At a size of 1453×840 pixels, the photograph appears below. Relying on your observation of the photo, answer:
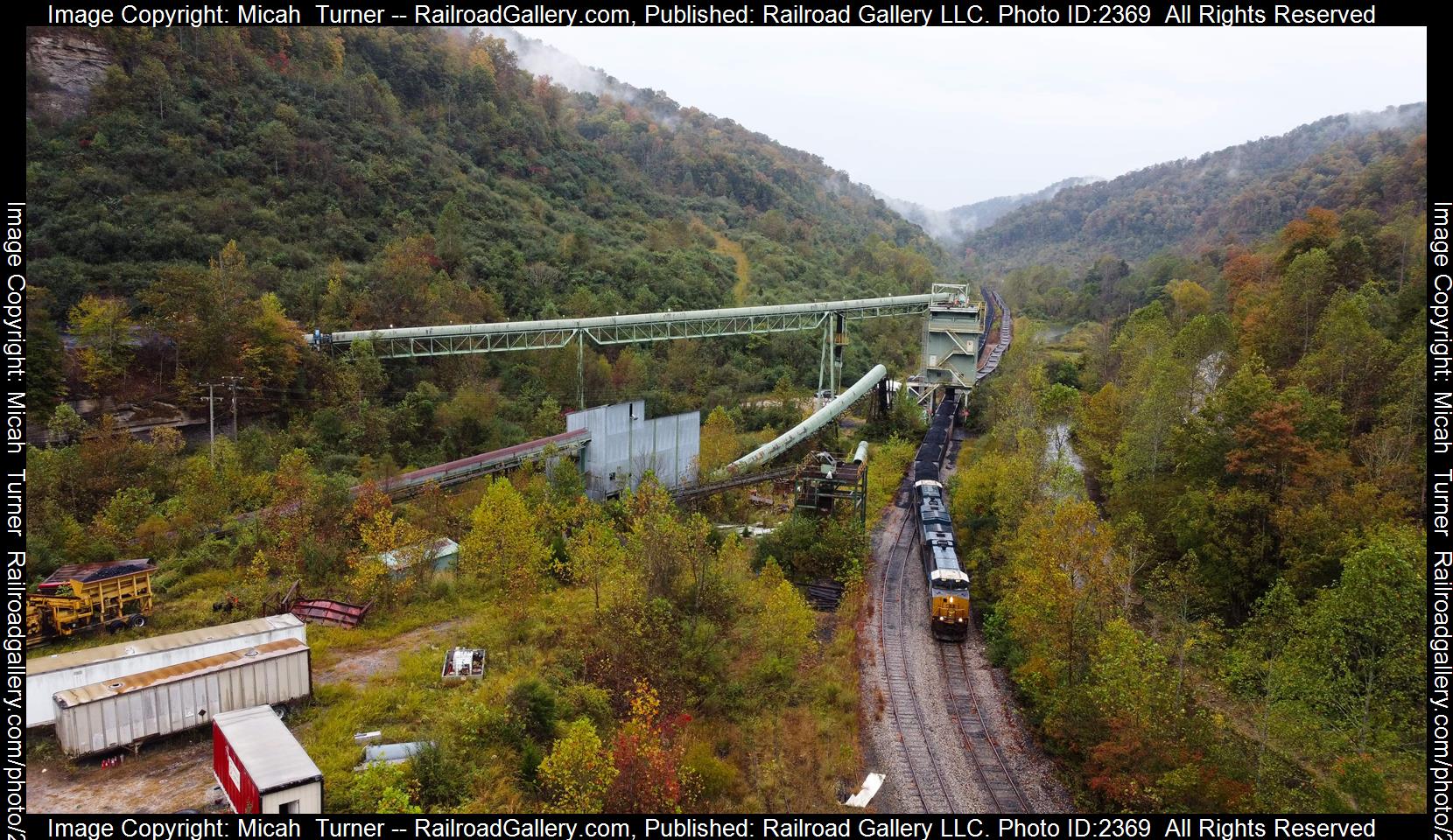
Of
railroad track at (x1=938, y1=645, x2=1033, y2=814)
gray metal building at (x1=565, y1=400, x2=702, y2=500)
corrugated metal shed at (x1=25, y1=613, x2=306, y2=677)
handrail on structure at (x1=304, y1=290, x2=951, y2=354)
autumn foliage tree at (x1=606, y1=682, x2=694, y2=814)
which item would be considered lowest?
railroad track at (x1=938, y1=645, x2=1033, y2=814)

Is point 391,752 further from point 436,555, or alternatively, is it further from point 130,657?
point 436,555

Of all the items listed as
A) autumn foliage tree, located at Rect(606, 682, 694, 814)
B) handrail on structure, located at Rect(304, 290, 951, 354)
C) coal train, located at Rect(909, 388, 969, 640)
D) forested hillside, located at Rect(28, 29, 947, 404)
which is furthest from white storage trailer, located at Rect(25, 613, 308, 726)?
handrail on structure, located at Rect(304, 290, 951, 354)

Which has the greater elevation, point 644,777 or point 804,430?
point 804,430

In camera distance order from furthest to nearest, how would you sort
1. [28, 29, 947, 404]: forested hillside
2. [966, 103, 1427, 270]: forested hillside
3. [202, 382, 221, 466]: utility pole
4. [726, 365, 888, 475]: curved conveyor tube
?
[966, 103, 1427, 270]: forested hillside < [726, 365, 888, 475]: curved conveyor tube < [28, 29, 947, 404]: forested hillside < [202, 382, 221, 466]: utility pole

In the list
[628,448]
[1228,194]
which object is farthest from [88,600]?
[1228,194]

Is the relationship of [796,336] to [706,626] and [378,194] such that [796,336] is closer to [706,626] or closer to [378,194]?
[378,194]

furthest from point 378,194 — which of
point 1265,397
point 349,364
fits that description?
point 1265,397

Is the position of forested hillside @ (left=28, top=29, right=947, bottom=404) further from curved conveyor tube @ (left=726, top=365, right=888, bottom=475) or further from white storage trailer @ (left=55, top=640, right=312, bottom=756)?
white storage trailer @ (left=55, top=640, right=312, bottom=756)
